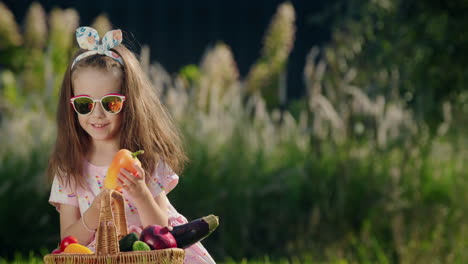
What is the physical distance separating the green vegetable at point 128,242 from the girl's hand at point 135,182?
128mm

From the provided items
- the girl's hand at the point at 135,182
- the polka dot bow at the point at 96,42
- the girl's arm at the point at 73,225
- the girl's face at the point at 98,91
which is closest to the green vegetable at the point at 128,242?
the girl's hand at the point at 135,182

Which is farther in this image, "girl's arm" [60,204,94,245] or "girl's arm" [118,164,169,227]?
"girl's arm" [60,204,94,245]

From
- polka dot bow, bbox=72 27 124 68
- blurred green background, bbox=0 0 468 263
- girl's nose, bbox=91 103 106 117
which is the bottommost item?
blurred green background, bbox=0 0 468 263

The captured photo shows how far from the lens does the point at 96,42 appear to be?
2465 mm

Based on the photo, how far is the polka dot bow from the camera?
2447 millimetres

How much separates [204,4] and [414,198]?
636 centimetres

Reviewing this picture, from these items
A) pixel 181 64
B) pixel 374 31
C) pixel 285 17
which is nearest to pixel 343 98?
pixel 374 31

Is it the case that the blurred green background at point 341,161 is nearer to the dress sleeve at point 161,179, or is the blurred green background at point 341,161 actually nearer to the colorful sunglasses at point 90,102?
the dress sleeve at point 161,179

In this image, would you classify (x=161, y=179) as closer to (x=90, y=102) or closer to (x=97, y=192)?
(x=97, y=192)

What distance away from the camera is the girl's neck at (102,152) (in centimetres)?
251

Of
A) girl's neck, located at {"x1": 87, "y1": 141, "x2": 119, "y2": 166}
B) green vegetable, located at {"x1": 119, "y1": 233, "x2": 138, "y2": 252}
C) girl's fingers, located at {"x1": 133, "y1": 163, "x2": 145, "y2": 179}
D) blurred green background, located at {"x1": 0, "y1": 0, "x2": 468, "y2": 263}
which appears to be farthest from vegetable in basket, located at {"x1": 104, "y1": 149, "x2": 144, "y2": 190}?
blurred green background, located at {"x1": 0, "y1": 0, "x2": 468, "y2": 263}

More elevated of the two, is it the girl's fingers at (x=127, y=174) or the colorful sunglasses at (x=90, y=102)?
the colorful sunglasses at (x=90, y=102)

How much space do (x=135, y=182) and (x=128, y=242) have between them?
0.58 ft

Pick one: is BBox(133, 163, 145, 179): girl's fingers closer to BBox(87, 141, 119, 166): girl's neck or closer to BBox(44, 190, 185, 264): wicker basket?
BBox(44, 190, 185, 264): wicker basket
